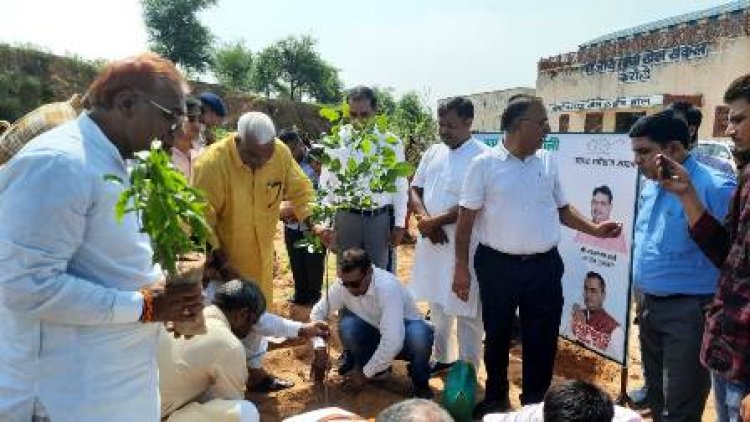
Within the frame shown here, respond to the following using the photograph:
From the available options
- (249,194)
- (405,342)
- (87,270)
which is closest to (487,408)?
→ (405,342)

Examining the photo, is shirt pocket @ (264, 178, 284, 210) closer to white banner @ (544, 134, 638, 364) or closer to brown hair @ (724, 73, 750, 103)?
white banner @ (544, 134, 638, 364)

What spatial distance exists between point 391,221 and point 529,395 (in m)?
1.73

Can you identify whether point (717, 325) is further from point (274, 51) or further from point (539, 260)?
point (274, 51)

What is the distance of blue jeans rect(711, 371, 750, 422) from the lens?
2307mm

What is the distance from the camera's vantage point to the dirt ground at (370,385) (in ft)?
13.7

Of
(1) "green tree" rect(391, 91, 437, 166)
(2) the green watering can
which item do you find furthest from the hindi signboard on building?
(2) the green watering can

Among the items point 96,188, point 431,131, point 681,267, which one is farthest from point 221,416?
point 431,131

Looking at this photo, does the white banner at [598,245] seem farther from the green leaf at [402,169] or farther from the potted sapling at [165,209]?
the potted sapling at [165,209]

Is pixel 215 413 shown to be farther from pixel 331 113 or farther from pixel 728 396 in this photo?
pixel 728 396

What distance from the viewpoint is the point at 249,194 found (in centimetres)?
396

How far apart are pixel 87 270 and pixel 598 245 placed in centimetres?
360

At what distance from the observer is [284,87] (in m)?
46.5

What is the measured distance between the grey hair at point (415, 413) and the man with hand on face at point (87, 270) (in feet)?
2.09

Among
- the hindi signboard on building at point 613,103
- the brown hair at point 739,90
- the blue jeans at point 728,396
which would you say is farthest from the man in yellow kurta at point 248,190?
the hindi signboard on building at point 613,103
